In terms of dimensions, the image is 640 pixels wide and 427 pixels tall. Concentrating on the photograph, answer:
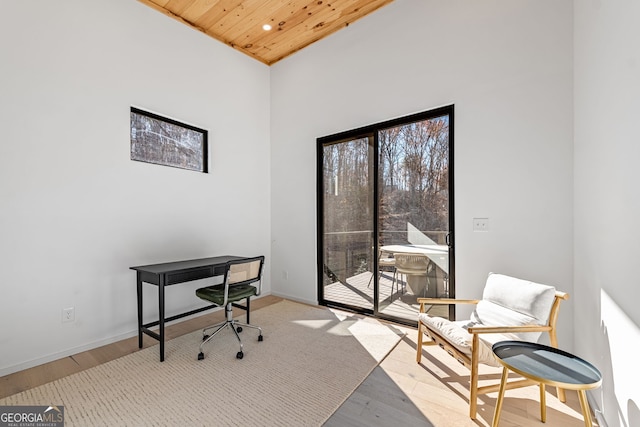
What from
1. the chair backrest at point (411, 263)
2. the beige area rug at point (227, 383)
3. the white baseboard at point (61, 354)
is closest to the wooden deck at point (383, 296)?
the chair backrest at point (411, 263)

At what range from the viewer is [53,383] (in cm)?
208

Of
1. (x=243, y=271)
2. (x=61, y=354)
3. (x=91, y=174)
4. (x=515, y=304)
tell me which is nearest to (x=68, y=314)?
(x=61, y=354)

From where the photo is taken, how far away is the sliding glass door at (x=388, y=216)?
295cm

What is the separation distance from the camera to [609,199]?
5.21 ft

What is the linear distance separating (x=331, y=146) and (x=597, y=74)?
2642mm

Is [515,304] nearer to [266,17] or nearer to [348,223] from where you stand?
[348,223]

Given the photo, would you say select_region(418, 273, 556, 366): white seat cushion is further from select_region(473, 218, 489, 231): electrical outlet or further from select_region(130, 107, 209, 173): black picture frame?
select_region(130, 107, 209, 173): black picture frame

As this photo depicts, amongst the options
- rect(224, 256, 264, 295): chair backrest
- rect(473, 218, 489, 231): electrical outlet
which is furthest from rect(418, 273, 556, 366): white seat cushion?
rect(224, 256, 264, 295): chair backrest

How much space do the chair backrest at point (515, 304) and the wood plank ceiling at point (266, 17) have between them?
10.6 ft

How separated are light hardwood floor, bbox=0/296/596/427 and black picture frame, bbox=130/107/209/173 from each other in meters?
1.99

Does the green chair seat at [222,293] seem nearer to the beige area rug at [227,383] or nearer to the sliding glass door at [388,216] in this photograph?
the beige area rug at [227,383]

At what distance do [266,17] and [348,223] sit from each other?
2704 millimetres

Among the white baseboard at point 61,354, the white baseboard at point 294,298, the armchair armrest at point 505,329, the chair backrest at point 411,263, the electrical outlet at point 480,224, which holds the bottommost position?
the white baseboard at point 294,298

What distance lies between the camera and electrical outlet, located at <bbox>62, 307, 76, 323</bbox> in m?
2.51
